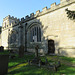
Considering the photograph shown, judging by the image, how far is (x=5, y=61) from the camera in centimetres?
418

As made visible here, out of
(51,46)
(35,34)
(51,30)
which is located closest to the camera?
(51,30)

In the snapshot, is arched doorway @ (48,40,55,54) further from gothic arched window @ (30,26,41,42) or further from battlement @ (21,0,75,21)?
battlement @ (21,0,75,21)

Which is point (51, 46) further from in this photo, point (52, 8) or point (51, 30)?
point (52, 8)

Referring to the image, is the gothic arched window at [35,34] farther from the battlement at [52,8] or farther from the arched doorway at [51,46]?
the battlement at [52,8]

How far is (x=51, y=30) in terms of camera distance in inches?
456

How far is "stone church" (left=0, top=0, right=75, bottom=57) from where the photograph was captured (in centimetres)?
970

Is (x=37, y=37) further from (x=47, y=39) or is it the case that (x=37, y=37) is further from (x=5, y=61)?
(x=5, y=61)

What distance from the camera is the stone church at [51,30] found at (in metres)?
9.70

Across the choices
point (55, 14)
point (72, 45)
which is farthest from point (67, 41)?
point (55, 14)

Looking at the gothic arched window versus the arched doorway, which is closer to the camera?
the arched doorway

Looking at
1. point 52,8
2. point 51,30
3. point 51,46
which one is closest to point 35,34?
point 51,30

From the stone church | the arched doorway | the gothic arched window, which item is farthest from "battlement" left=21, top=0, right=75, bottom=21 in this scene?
the arched doorway

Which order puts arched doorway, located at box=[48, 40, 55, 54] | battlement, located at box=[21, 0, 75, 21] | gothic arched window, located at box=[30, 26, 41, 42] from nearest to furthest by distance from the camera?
battlement, located at box=[21, 0, 75, 21], arched doorway, located at box=[48, 40, 55, 54], gothic arched window, located at box=[30, 26, 41, 42]

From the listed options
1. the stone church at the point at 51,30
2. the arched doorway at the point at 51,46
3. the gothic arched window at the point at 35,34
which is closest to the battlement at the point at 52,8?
the stone church at the point at 51,30
